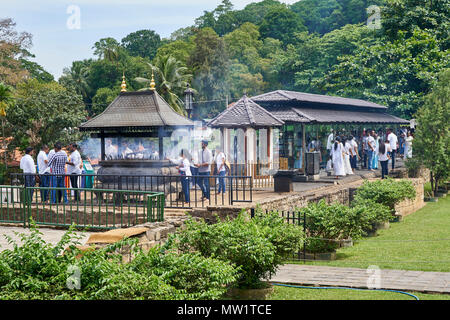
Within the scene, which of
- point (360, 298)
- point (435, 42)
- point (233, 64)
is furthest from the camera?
point (233, 64)

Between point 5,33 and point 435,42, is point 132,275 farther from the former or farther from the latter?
point 5,33

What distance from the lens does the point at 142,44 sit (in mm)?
66688

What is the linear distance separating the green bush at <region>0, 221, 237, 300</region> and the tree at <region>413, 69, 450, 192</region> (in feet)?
55.5

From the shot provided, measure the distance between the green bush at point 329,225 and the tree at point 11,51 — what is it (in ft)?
105

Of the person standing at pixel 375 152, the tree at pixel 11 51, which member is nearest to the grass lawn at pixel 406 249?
the person standing at pixel 375 152

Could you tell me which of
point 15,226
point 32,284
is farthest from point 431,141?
point 32,284

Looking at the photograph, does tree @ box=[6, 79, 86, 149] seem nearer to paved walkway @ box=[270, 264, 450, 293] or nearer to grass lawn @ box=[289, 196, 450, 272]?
grass lawn @ box=[289, 196, 450, 272]

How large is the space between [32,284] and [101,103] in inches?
1899

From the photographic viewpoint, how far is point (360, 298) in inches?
322

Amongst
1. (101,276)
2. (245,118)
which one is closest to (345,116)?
(245,118)

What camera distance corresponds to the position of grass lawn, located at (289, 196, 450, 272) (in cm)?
1086

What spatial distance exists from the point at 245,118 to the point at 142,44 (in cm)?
4745

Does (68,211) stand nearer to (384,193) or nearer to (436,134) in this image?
(384,193)
